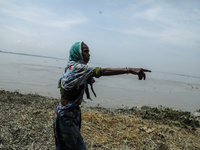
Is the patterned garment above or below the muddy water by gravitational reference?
above

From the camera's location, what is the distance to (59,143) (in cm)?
214

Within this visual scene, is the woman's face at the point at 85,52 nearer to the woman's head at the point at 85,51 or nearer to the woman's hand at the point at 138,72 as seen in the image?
the woman's head at the point at 85,51

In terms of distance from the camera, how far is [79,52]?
214 cm

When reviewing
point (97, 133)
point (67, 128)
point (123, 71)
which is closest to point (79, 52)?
point (123, 71)

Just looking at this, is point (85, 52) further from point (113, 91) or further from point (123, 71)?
point (113, 91)

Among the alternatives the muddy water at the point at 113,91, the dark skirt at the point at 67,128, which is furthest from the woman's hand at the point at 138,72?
the muddy water at the point at 113,91

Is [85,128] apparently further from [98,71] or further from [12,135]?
[98,71]

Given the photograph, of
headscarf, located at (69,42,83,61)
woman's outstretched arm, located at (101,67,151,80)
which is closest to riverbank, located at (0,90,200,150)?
headscarf, located at (69,42,83,61)

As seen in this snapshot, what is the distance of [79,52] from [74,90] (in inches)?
19.0

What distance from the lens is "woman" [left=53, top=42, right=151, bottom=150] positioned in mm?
1918

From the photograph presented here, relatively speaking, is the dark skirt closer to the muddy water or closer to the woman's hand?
the woman's hand

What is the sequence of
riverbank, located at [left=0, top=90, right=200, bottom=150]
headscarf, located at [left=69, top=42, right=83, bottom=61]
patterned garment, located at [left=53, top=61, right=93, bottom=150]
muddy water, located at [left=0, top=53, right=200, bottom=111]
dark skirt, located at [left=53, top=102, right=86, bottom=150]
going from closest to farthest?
patterned garment, located at [left=53, top=61, right=93, bottom=150] < dark skirt, located at [left=53, top=102, right=86, bottom=150] < headscarf, located at [left=69, top=42, right=83, bottom=61] < riverbank, located at [left=0, top=90, right=200, bottom=150] < muddy water, located at [left=0, top=53, right=200, bottom=111]

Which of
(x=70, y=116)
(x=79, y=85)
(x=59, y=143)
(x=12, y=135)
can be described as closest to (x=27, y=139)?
(x=12, y=135)

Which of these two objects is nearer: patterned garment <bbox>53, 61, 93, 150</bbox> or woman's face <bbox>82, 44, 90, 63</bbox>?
patterned garment <bbox>53, 61, 93, 150</bbox>
